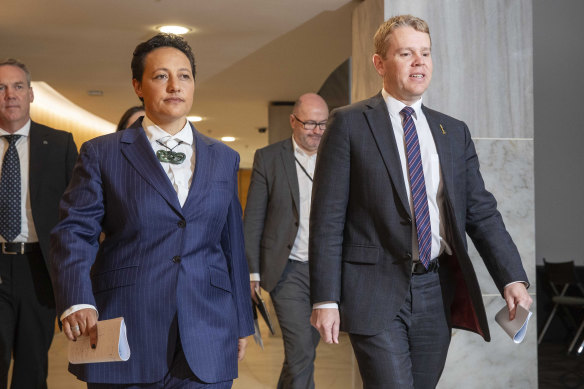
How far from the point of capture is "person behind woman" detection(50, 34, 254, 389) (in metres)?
2.12

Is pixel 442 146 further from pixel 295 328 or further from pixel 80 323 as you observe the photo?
pixel 295 328

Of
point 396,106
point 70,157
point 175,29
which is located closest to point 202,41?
point 175,29

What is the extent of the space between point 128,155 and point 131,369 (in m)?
0.61

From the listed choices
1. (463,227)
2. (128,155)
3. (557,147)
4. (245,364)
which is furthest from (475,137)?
(557,147)

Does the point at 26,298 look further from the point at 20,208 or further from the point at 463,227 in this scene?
the point at 463,227

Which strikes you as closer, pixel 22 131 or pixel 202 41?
pixel 22 131

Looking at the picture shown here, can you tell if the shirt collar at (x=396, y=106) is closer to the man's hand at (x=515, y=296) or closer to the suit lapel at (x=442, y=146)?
the suit lapel at (x=442, y=146)

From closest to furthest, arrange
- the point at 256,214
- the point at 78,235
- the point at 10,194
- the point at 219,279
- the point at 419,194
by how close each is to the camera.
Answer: the point at 78,235 < the point at 219,279 < the point at 419,194 < the point at 10,194 < the point at 256,214

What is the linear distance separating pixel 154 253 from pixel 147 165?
0.26m

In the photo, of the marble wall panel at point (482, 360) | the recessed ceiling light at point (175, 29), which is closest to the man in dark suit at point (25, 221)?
the marble wall panel at point (482, 360)

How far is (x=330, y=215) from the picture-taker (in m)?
2.52

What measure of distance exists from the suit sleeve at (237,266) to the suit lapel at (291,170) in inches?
87.9

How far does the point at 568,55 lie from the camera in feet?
30.3

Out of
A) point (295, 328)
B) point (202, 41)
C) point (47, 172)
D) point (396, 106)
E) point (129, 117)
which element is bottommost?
point (295, 328)
